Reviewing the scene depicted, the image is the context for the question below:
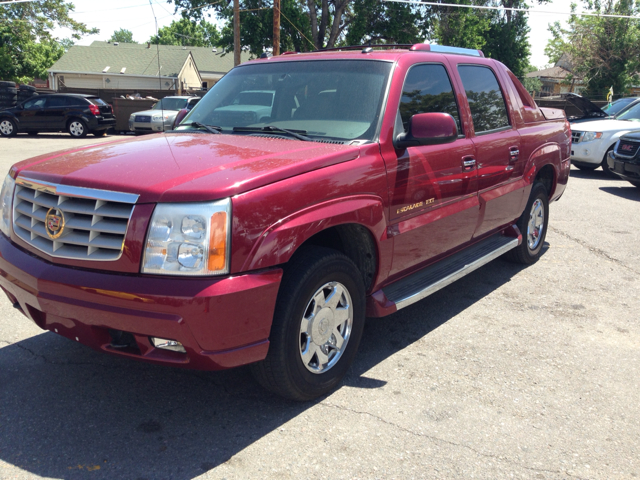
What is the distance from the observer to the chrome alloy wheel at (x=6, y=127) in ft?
69.9

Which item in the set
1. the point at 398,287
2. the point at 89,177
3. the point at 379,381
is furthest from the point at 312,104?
the point at 379,381

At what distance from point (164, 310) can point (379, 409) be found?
1351 mm

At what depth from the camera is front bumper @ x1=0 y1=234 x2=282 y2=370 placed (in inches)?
101

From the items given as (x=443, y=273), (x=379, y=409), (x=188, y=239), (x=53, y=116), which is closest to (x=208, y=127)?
(x=188, y=239)

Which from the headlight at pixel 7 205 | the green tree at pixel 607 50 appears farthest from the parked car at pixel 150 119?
the green tree at pixel 607 50

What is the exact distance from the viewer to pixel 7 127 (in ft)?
70.1

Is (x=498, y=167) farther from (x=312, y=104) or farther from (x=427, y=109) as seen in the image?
(x=312, y=104)

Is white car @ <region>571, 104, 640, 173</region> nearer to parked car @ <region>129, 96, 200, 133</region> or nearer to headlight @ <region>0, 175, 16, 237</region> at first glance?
headlight @ <region>0, 175, 16, 237</region>

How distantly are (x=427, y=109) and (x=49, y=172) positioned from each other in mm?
2478

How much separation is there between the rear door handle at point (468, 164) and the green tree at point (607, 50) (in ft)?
133

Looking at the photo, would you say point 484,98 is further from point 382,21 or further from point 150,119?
point 382,21

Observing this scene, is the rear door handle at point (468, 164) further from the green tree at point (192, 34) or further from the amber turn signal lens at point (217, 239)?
the green tree at point (192, 34)

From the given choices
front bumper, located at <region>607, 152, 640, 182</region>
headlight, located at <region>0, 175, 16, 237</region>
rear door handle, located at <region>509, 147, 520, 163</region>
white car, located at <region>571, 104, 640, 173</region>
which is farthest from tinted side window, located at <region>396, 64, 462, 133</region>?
white car, located at <region>571, 104, 640, 173</region>

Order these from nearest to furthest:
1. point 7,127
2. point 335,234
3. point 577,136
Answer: point 335,234 < point 577,136 < point 7,127
